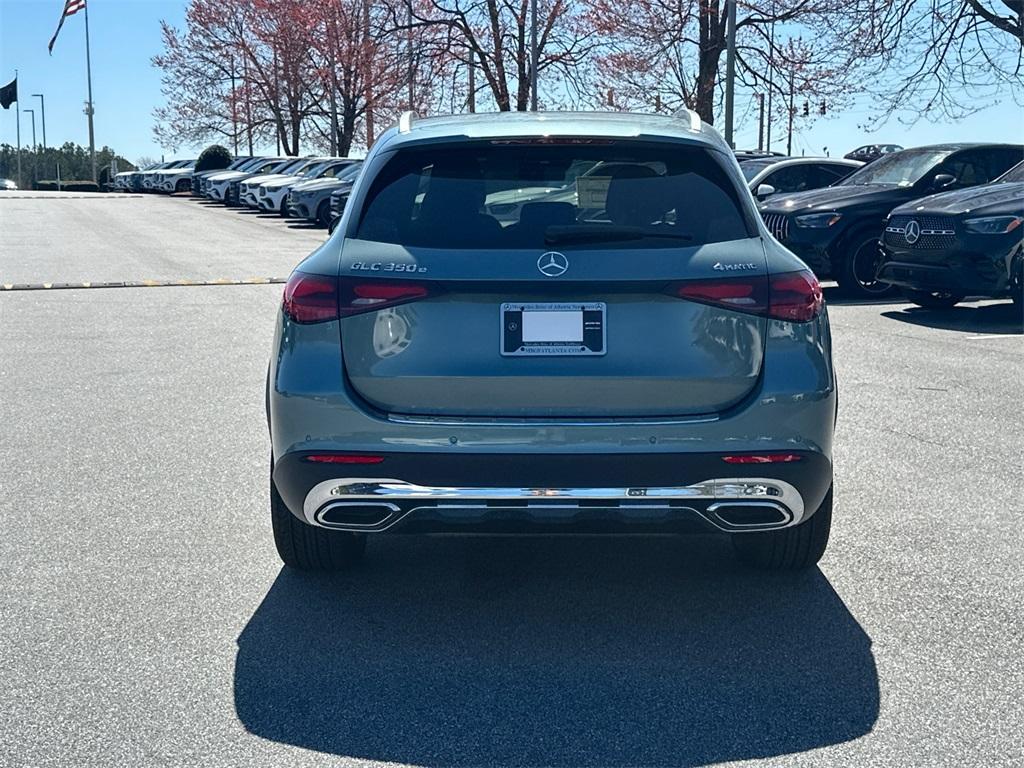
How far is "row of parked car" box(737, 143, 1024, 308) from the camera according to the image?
1252cm

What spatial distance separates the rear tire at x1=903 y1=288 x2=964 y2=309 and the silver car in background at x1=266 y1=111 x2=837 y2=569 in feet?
32.9

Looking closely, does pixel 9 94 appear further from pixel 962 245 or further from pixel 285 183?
pixel 962 245

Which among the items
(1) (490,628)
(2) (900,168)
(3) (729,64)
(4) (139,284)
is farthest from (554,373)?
(3) (729,64)

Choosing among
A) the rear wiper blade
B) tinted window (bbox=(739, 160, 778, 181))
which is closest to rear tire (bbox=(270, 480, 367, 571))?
the rear wiper blade

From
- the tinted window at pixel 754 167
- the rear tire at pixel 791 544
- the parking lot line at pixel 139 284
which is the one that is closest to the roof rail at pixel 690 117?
the rear tire at pixel 791 544

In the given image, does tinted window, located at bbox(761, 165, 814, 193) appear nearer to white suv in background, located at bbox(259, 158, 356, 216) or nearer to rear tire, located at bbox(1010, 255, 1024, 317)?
rear tire, located at bbox(1010, 255, 1024, 317)

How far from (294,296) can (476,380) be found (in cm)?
66

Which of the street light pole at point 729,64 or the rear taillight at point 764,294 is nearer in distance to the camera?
the rear taillight at point 764,294

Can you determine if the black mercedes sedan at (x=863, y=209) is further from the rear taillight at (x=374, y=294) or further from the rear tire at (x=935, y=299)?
the rear taillight at (x=374, y=294)

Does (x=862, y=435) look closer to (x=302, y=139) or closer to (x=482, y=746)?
(x=482, y=746)

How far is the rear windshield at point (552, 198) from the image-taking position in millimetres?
4211

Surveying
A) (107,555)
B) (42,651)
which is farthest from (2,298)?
(42,651)

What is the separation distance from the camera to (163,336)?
38.3ft

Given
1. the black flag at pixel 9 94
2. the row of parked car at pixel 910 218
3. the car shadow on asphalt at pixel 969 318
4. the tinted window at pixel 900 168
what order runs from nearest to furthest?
the car shadow on asphalt at pixel 969 318, the row of parked car at pixel 910 218, the tinted window at pixel 900 168, the black flag at pixel 9 94
